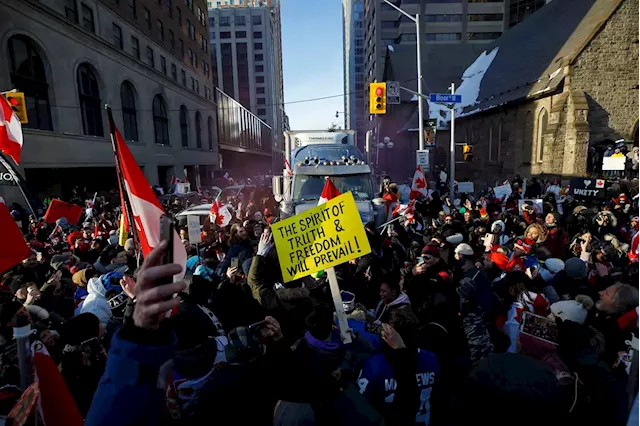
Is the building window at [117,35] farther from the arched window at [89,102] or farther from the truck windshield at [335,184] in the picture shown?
the truck windshield at [335,184]

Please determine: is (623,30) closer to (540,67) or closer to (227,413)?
(540,67)

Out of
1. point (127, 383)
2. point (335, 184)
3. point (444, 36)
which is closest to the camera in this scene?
point (127, 383)

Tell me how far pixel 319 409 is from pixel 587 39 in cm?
2730

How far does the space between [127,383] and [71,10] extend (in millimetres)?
28055

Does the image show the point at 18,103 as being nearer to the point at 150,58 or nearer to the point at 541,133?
the point at 150,58

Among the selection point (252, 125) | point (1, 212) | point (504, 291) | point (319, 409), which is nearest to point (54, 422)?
point (319, 409)

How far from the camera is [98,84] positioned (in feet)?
80.0

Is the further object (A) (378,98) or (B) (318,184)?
(A) (378,98)

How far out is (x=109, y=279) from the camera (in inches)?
169

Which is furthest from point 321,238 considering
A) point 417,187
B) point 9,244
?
point 417,187

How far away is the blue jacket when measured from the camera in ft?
Result: 3.95

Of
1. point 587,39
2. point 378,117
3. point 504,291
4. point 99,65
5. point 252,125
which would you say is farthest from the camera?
point 252,125

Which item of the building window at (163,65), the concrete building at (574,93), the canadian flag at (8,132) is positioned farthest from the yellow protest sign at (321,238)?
the building window at (163,65)

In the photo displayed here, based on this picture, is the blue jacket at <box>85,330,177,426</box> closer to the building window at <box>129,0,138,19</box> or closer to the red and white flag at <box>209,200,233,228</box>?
the red and white flag at <box>209,200,233,228</box>
